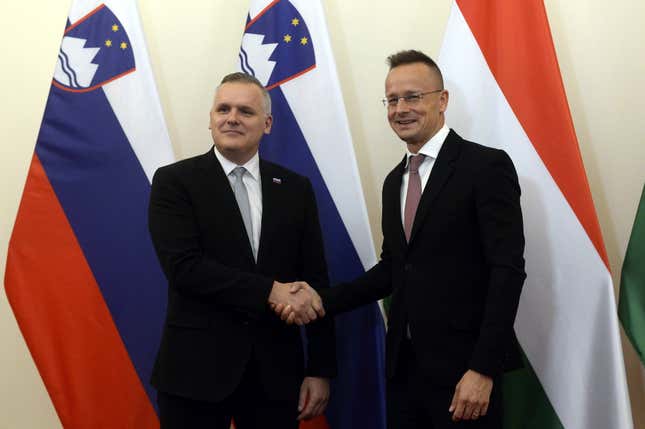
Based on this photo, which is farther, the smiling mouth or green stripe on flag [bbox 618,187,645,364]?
green stripe on flag [bbox 618,187,645,364]

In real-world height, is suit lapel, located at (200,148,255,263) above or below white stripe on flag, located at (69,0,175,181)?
below

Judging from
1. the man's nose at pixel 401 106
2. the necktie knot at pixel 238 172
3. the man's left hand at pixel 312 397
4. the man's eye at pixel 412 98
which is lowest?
the man's left hand at pixel 312 397

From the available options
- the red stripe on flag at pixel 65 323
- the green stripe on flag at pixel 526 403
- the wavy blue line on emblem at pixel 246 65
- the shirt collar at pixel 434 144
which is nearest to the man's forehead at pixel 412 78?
the shirt collar at pixel 434 144

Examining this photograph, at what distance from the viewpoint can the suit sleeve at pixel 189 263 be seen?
1.61m

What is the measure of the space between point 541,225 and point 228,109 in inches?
43.9

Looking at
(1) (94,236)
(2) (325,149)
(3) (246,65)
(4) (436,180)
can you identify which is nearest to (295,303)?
(4) (436,180)

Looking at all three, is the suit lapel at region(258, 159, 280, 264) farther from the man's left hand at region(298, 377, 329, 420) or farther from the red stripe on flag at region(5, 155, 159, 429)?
the red stripe on flag at region(5, 155, 159, 429)

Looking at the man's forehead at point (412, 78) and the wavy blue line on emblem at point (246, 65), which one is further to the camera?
the wavy blue line on emblem at point (246, 65)

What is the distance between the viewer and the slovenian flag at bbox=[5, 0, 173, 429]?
209 cm

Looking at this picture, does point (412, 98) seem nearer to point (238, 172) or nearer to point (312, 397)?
point (238, 172)

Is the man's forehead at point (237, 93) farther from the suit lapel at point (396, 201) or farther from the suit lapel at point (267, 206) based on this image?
the suit lapel at point (396, 201)

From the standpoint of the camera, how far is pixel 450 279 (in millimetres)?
1591

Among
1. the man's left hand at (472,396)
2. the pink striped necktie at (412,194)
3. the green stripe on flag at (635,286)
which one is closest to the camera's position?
the man's left hand at (472,396)

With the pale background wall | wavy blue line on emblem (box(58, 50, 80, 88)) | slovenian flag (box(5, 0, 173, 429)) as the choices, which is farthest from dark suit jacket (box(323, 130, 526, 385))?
wavy blue line on emblem (box(58, 50, 80, 88))
